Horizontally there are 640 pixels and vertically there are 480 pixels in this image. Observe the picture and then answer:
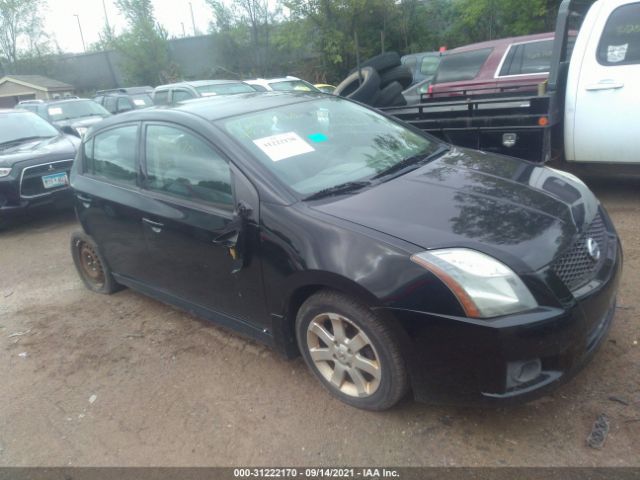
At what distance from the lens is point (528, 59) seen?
7582mm

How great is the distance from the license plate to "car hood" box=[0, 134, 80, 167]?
0.74 ft

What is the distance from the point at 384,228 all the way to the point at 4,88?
45558 millimetres

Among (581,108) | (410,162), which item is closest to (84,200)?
(410,162)

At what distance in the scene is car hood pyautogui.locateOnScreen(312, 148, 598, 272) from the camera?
2.31 meters

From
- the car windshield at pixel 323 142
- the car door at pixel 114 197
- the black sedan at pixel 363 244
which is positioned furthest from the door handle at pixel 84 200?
the car windshield at pixel 323 142

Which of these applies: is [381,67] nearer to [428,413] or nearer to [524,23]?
[428,413]

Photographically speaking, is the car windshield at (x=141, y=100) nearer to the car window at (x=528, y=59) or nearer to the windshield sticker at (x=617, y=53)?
the car window at (x=528, y=59)

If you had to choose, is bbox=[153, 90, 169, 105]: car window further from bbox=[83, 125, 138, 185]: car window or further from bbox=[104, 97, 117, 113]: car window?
bbox=[83, 125, 138, 185]: car window

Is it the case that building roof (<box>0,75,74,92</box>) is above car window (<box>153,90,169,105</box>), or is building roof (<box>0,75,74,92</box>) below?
above

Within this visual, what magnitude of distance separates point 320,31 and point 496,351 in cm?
2549

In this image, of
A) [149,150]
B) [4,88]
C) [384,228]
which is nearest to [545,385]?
[384,228]

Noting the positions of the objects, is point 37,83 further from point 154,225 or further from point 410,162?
point 410,162

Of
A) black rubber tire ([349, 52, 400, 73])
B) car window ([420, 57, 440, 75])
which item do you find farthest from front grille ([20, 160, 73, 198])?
car window ([420, 57, 440, 75])

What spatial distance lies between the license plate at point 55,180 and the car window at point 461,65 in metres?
5.93
